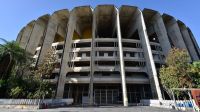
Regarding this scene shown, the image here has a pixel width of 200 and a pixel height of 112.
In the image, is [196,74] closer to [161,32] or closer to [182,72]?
[182,72]

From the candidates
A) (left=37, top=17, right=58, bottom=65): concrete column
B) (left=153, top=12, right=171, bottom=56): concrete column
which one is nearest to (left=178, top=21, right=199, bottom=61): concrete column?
(left=153, top=12, right=171, bottom=56): concrete column

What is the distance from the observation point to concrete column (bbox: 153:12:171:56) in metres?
37.7

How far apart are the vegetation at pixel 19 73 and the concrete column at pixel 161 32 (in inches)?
1045

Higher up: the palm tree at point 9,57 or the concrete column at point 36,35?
the concrete column at point 36,35

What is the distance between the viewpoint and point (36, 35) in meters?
43.3

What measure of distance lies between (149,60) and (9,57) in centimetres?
2925

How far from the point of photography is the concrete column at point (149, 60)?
103 feet

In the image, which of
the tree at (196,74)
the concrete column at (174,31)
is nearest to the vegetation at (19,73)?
the tree at (196,74)

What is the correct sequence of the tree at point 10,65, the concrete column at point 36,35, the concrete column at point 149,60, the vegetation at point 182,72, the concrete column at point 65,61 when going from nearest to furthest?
the vegetation at point 182,72 < the tree at point 10,65 < the concrete column at point 149,60 < the concrete column at point 65,61 < the concrete column at point 36,35

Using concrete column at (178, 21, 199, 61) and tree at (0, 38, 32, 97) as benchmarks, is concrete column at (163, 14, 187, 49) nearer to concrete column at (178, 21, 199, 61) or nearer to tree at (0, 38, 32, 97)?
concrete column at (178, 21, 199, 61)

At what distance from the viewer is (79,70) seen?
35.0 m

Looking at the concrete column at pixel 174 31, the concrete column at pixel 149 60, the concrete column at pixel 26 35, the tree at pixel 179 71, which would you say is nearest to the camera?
the tree at pixel 179 71

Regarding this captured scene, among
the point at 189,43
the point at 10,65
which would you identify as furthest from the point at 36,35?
the point at 189,43

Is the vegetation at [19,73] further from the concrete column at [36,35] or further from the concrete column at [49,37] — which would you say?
the concrete column at [36,35]
